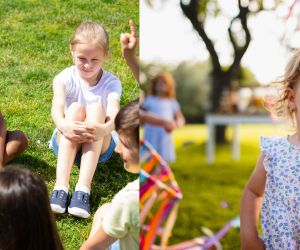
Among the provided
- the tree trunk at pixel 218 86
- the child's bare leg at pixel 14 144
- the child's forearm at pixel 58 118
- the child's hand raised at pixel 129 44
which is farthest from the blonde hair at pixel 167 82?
the child's bare leg at pixel 14 144

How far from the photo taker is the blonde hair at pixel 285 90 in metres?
1.75

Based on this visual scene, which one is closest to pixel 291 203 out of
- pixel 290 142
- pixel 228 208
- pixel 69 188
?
pixel 290 142

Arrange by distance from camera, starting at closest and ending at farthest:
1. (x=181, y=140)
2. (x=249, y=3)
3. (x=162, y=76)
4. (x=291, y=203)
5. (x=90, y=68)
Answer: (x=291, y=203) → (x=90, y=68) → (x=249, y=3) → (x=162, y=76) → (x=181, y=140)

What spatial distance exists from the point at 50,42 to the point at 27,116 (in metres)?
0.26

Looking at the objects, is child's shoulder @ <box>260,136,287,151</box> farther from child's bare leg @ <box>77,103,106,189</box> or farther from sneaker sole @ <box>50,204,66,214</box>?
sneaker sole @ <box>50,204,66,214</box>

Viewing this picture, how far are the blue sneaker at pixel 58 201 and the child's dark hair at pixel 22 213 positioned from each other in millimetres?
398

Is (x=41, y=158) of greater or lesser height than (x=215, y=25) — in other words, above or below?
below

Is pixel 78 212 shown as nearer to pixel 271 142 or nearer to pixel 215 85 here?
pixel 271 142

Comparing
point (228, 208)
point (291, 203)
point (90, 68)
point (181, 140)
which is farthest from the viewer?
point (228, 208)

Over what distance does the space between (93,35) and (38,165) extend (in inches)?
18.6

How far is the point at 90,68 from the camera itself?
6.10 ft

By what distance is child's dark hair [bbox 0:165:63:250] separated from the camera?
140 cm

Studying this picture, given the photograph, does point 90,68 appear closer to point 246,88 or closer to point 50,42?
point 50,42

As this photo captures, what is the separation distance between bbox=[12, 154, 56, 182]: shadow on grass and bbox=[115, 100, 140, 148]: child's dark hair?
30 cm
